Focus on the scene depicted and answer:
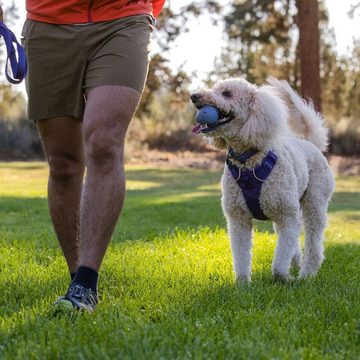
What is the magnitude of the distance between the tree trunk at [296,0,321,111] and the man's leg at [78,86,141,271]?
12.8 m

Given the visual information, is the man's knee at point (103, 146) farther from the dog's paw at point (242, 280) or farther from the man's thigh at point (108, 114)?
the dog's paw at point (242, 280)

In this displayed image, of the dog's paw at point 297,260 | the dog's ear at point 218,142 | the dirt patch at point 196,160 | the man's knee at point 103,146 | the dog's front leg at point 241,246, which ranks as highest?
the man's knee at point 103,146

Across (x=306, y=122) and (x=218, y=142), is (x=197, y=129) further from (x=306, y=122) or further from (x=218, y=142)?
(x=306, y=122)

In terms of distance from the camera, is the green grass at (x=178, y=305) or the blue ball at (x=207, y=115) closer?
the green grass at (x=178, y=305)

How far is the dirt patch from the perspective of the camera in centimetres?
2662

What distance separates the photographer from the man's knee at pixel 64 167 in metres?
4.07

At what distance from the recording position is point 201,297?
384 cm

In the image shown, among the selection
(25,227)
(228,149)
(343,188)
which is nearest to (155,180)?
(343,188)

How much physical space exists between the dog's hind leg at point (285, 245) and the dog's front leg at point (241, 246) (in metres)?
0.21

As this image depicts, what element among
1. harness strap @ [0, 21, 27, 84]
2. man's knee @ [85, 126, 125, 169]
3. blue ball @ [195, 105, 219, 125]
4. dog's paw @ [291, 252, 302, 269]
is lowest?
dog's paw @ [291, 252, 302, 269]

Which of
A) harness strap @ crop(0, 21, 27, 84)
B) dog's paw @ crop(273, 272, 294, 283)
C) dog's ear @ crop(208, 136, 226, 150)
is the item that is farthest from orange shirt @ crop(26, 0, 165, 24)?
dog's paw @ crop(273, 272, 294, 283)

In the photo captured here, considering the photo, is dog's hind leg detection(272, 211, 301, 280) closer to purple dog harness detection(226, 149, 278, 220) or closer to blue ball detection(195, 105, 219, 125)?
purple dog harness detection(226, 149, 278, 220)

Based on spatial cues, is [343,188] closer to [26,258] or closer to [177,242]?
[177,242]

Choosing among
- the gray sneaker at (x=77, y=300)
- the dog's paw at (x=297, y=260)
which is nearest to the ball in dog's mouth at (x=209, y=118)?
the gray sneaker at (x=77, y=300)
